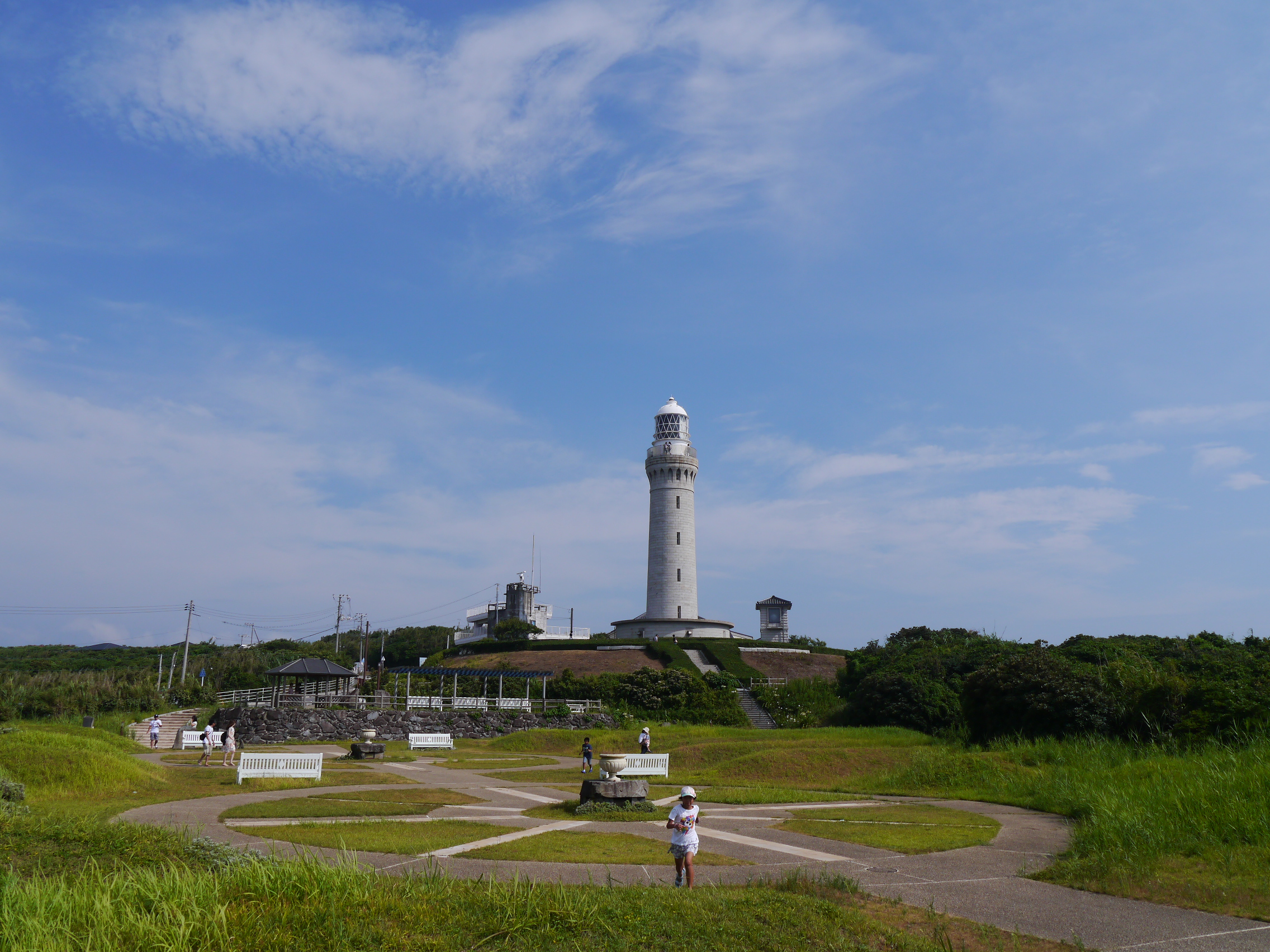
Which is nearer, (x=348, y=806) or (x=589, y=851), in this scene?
(x=589, y=851)

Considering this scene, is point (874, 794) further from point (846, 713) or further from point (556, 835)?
point (846, 713)

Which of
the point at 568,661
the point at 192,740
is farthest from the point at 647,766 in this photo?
the point at 568,661

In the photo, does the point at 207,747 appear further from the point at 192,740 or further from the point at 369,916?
the point at 369,916

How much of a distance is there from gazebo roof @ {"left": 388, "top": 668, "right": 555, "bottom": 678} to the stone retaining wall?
5546 millimetres

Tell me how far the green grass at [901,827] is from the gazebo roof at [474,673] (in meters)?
33.9

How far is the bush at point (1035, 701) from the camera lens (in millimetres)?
26759

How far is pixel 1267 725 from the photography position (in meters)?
20.4

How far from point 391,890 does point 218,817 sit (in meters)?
9.98

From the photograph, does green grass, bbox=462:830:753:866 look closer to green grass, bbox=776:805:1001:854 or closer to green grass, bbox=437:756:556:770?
green grass, bbox=776:805:1001:854

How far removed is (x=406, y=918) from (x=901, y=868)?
795 centimetres

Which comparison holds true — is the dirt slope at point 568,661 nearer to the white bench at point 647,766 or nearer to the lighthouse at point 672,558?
the lighthouse at point 672,558

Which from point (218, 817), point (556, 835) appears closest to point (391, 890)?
point (556, 835)

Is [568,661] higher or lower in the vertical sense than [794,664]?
lower

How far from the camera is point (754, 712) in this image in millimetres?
51312
